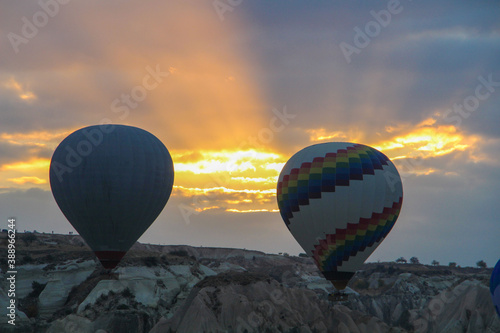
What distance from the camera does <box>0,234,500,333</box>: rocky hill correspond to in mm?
56969

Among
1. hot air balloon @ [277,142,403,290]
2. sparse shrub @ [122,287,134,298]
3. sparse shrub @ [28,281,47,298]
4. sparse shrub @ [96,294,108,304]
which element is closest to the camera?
hot air balloon @ [277,142,403,290]

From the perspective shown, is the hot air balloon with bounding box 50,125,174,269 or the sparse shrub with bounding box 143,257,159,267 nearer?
the hot air balloon with bounding box 50,125,174,269

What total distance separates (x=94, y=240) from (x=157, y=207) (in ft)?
22.4

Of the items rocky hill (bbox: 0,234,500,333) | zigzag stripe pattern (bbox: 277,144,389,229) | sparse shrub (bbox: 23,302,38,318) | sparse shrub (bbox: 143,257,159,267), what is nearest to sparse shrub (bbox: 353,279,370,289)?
rocky hill (bbox: 0,234,500,333)

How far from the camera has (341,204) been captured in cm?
5459

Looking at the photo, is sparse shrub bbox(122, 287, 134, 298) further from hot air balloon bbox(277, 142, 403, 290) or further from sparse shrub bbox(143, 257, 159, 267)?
hot air balloon bbox(277, 142, 403, 290)

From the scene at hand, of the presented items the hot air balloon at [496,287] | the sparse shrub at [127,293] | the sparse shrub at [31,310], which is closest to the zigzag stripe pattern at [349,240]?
the hot air balloon at [496,287]

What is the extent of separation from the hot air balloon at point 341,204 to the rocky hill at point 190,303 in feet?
25.8

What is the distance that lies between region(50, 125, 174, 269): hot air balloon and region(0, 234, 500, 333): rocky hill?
6295 millimetres

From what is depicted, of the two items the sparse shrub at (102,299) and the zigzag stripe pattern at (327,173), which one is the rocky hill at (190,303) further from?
the zigzag stripe pattern at (327,173)

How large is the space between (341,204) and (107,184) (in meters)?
21.6

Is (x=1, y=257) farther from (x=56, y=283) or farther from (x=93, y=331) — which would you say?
(x=93, y=331)

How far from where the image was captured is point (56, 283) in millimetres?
78938

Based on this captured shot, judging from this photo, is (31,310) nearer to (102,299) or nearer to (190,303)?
(102,299)
